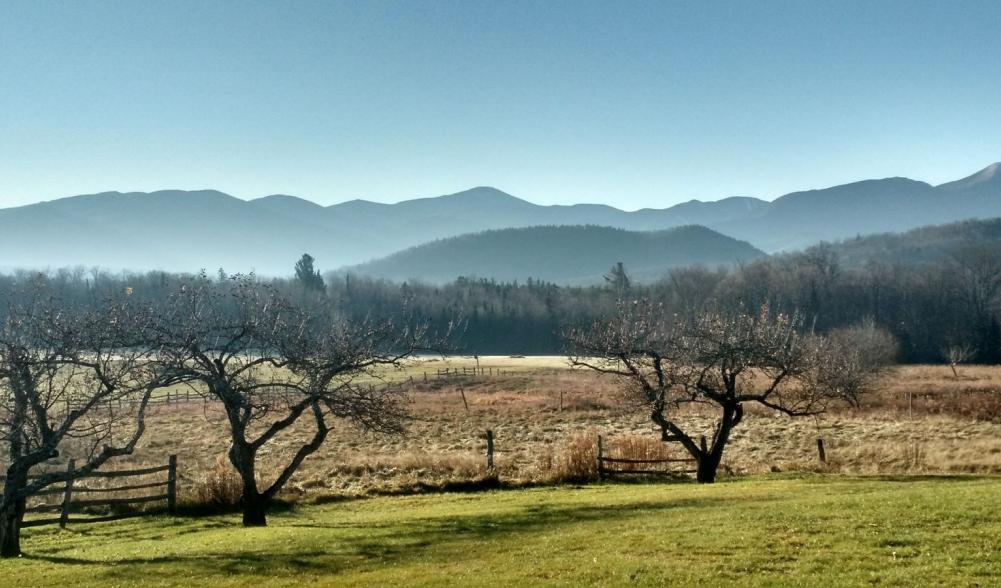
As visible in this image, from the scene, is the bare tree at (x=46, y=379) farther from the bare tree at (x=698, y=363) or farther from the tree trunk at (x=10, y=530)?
the bare tree at (x=698, y=363)

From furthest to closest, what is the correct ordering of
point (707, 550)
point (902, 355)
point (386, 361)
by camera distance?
point (902, 355) < point (386, 361) < point (707, 550)

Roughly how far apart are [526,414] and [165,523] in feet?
109

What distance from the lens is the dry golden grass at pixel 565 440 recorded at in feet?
95.5

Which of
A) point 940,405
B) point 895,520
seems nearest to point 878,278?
point 940,405

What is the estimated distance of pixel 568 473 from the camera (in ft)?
96.1

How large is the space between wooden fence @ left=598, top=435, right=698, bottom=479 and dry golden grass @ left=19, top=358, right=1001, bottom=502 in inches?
18.4

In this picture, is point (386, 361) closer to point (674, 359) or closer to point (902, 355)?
point (674, 359)

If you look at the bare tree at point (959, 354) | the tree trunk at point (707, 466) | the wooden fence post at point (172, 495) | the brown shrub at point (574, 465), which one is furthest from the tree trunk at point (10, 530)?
the bare tree at point (959, 354)

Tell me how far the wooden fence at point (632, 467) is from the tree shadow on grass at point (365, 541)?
803 centimetres

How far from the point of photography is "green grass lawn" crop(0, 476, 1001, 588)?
12.4 m

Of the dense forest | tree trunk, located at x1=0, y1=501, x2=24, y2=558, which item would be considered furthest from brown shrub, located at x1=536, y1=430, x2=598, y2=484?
the dense forest

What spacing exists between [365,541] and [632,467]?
1597cm

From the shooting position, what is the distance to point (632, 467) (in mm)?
30203

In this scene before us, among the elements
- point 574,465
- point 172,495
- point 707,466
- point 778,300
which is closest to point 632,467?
point 574,465
